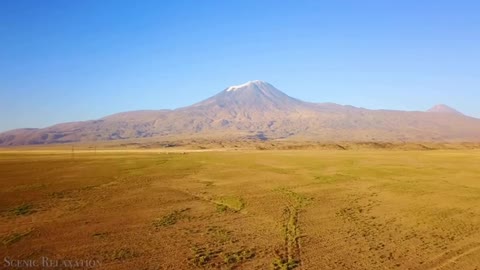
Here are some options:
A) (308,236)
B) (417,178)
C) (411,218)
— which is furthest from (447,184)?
(308,236)

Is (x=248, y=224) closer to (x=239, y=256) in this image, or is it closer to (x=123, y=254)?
(x=239, y=256)

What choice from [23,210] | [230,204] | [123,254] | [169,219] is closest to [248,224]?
[169,219]

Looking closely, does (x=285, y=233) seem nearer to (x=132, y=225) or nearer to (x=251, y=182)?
(x=132, y=225)

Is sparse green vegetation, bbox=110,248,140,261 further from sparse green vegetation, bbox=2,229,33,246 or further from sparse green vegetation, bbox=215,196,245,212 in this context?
sparse green vegetation, bbox=215,196,245,212

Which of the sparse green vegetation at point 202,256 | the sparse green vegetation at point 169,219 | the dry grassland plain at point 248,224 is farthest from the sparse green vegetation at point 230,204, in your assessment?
the sparse green vegetation at point 202,256

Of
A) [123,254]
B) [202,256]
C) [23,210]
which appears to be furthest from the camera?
[23,210]

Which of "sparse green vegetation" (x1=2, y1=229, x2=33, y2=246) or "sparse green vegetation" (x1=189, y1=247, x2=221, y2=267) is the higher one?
"sparse green vegetation" (x1=2, y1=229, x2=33, y2=246)

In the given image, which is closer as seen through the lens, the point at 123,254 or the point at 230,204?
the point at 123,254

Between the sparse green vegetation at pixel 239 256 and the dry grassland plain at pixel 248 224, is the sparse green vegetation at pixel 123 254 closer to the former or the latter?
the dry grassland plain at pixel 248 224

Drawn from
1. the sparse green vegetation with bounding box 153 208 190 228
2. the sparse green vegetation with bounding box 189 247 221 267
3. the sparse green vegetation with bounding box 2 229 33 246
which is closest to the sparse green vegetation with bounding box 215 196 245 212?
the sparse green vegetation with bounding box 153 208 190 228
